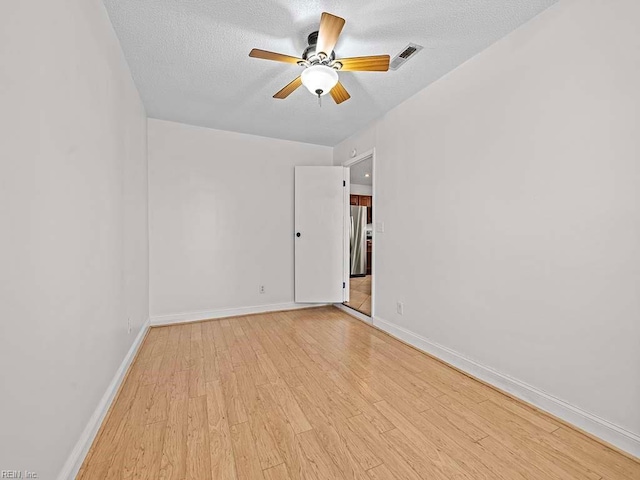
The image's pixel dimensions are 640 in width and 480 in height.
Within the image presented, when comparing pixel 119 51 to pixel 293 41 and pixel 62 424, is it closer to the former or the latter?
pixel 293 41

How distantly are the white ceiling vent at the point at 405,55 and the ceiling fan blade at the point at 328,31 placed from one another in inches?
26.3

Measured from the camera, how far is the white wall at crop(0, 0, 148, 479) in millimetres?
831

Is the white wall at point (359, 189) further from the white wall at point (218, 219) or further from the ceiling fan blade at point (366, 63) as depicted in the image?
the ceiling fan blade at point (366, 63)

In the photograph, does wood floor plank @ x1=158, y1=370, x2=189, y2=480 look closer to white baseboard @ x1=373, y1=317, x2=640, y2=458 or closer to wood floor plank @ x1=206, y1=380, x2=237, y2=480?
wood floor plank @ x1=206, y1=380, x2=237, y2=480

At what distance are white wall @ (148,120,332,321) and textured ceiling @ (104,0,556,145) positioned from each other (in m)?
0.64

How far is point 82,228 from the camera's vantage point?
1.32 m

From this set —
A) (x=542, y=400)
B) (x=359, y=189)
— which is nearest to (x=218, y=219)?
(x=542, y=400)

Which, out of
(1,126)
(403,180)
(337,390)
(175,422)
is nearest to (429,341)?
(337,390)

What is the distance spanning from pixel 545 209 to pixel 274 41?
2078mm

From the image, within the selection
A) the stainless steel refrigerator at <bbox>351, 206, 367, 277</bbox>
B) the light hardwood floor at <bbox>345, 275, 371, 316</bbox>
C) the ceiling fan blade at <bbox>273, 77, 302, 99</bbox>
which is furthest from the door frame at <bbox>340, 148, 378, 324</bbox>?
the stainless steel refrigerator at <bbox>351, 206, 367, 277</bbox>

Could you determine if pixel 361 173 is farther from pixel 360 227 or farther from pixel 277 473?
pixel 277 473

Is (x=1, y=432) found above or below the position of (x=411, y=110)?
below

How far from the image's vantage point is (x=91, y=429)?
1403mm

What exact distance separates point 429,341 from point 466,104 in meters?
1.99
